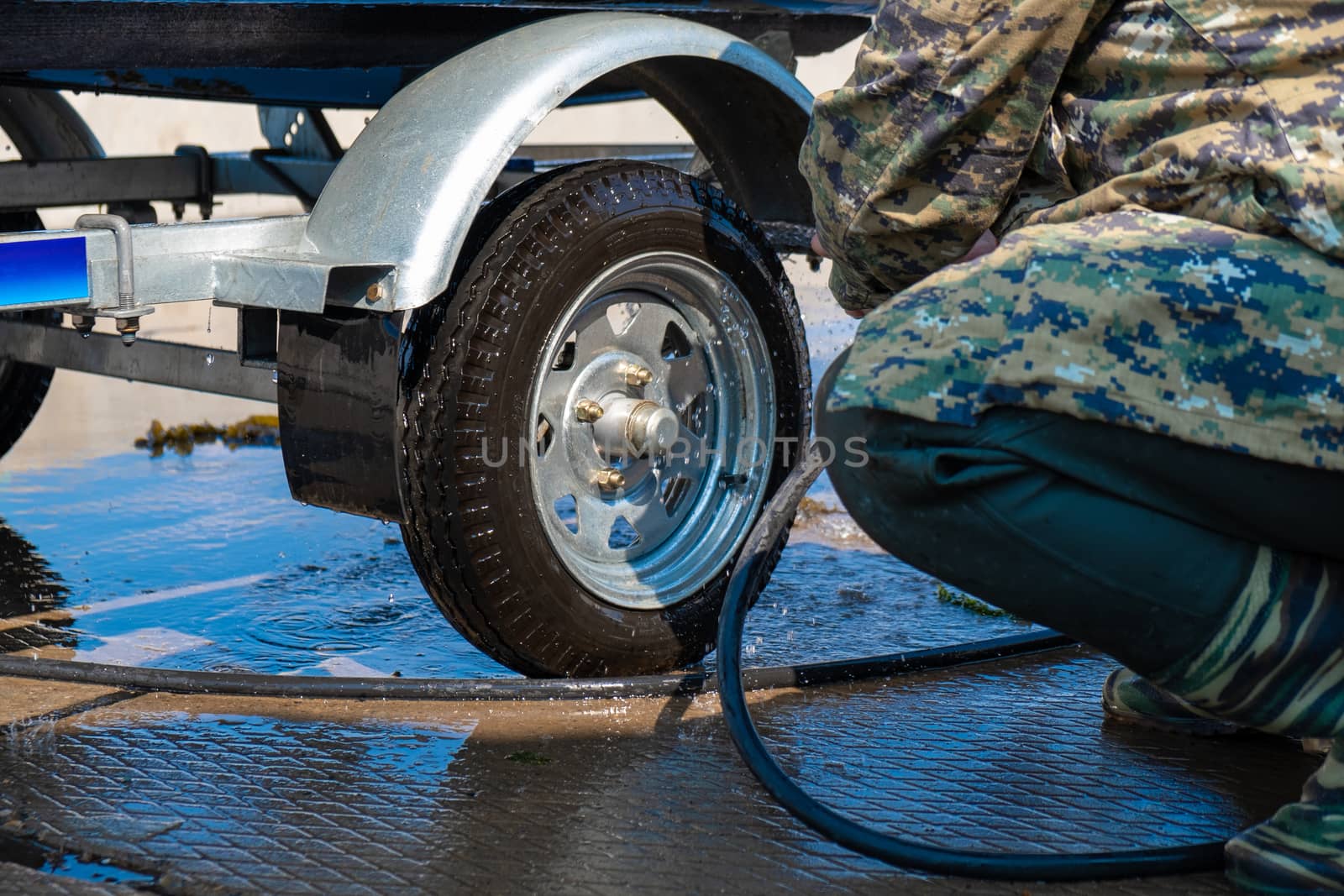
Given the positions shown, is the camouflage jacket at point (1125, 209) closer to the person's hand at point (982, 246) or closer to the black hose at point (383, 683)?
the person's hand at point (982, 246)

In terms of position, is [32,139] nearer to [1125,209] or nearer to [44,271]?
[44,271]

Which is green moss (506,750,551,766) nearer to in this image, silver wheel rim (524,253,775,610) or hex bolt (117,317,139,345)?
silver wheel rim (524,253,775,610)

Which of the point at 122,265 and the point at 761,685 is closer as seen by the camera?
the point at 122,265

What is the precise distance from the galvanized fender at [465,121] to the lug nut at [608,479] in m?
0.58

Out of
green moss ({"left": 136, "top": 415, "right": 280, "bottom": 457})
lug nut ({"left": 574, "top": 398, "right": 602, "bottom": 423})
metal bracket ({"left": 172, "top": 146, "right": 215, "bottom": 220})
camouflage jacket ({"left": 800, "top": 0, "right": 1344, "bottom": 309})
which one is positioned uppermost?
metal bracket ({"left": 172, "top": 146, "right": 215, "bottom": 220})

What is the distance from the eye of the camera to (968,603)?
3461 mm

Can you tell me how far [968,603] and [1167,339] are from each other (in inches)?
69.3

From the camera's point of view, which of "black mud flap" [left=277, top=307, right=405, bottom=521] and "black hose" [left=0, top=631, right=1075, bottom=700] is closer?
"black mud flap" [left=277, top=307, right=405, bottom=521]

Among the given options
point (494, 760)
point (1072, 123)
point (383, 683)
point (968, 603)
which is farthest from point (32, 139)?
point (1072, 123)

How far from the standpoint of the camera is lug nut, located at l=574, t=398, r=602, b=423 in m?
2.80

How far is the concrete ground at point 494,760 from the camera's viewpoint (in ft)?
6.65

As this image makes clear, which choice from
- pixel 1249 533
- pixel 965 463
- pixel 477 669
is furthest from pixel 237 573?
pixel 1249 533

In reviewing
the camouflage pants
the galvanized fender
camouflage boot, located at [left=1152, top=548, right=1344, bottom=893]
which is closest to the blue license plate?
the galvanized fender

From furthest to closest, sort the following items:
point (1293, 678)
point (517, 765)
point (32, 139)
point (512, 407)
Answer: point (32, 139) < point (512, 407) < point (517, 765) < point (1293, 678)
